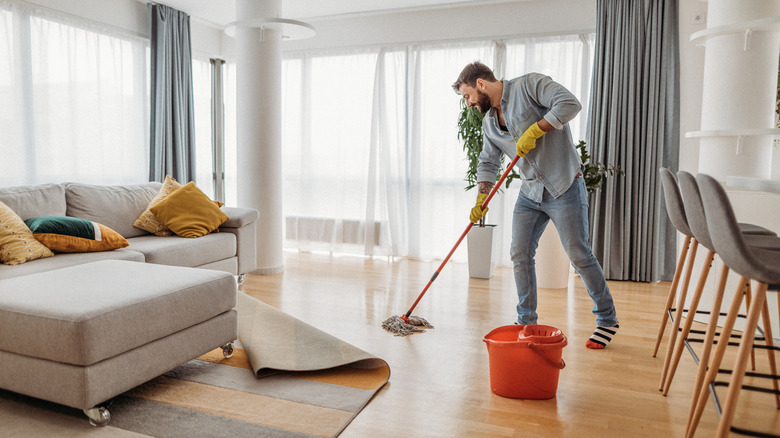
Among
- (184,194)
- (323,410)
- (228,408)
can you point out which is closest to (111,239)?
(184,194)

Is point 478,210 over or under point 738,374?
over

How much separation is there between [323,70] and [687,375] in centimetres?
447

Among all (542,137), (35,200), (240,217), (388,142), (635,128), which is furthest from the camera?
(388,142)

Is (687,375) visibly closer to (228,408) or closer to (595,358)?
(595,358)

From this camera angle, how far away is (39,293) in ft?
6.77

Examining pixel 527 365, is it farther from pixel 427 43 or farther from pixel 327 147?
pixel 327 147

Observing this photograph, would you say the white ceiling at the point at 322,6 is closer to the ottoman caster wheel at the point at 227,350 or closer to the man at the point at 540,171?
the man at the point at 540,171

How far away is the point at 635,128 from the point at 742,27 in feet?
5.43

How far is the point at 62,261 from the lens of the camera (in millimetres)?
2949

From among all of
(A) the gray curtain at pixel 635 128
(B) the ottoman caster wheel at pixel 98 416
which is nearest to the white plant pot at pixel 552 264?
(A) the gray curtain at pixel 635 128

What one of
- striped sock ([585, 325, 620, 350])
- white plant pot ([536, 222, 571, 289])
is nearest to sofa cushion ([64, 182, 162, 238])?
white plant pot ([536, 222, 571, 289])

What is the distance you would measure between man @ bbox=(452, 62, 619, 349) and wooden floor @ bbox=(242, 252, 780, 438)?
33 centimetres

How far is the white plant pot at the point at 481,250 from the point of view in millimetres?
4516

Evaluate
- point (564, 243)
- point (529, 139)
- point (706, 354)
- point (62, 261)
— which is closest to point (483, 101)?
point (529, 139)
